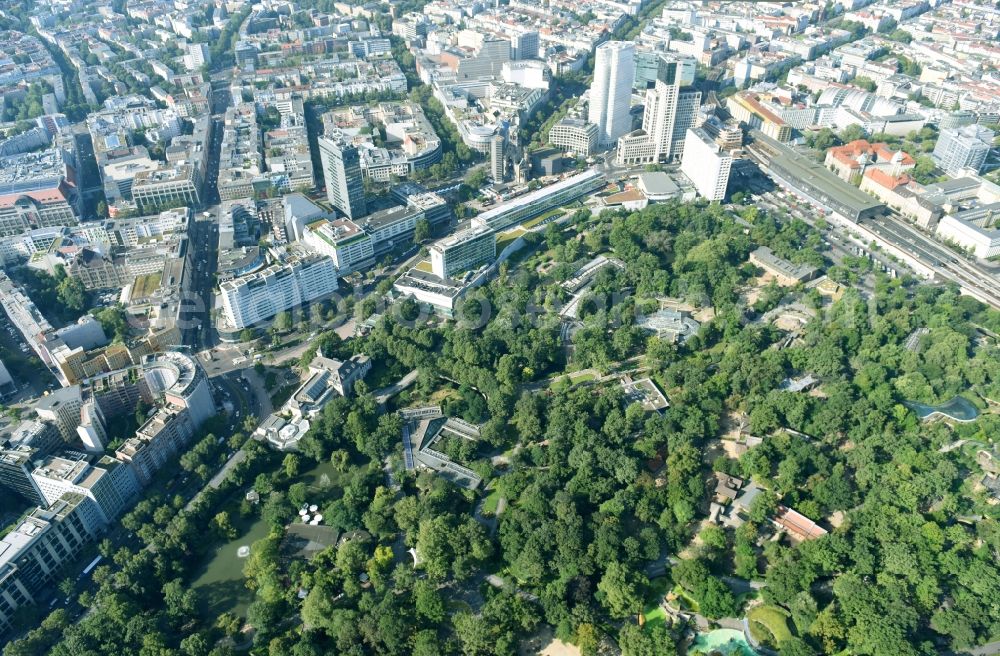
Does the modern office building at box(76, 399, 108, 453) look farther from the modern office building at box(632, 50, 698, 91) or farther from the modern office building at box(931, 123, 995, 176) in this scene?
the modern office building at box(931, 123, 995, 176)

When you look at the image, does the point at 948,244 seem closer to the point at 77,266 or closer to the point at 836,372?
the point at 836,372

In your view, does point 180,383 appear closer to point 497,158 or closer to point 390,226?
point 390,226

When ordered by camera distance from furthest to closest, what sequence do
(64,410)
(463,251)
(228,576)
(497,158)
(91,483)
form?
1. (497,158)
2. (463,251)
3. (64,410)
4. (91,483)
5. (228,576)

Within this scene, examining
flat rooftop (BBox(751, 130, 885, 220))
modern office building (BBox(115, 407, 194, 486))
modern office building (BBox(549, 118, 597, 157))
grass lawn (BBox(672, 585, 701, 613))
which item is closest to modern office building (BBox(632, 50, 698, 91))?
modern office building (BBox(549, 118, 597, 157))

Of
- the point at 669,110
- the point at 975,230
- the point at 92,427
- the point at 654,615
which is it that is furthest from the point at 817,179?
the point at 92,427

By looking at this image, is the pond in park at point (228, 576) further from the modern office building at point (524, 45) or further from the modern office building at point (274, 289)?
the modern office building at point (524, 45)

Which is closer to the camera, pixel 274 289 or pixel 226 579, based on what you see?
pixel 226 579

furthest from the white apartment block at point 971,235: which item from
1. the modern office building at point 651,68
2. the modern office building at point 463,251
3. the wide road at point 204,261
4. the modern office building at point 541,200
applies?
the wide road at point 204,261
